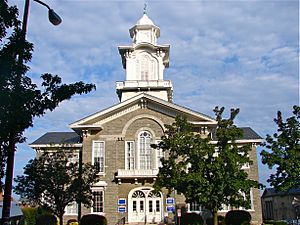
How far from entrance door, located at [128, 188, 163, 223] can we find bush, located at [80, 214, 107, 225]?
3422 millimetres

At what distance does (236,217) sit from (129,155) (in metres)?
10.9

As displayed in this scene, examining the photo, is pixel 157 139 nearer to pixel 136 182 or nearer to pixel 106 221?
pixel 136 182

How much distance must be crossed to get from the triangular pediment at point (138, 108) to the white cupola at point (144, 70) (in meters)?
5.10

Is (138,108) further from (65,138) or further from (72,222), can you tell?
(72,222)

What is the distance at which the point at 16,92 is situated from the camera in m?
→ 8.97

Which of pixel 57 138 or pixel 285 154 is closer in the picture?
pixel 285 154

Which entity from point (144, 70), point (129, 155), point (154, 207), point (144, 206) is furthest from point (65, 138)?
point (154, 207)

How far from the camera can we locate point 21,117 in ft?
29.1

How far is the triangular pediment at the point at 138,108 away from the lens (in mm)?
35438

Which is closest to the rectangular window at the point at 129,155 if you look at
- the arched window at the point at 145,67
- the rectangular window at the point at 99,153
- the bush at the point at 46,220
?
the rectangular window at the point at 99,153

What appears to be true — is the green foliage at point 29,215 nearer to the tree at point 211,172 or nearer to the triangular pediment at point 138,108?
the triangular pediment at point 138,108

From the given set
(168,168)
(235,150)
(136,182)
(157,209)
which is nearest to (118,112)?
(136,182)

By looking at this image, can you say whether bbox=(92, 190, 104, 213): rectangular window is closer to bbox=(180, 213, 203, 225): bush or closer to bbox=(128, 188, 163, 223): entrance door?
bbox=(128, 188, 163, 223): entrance door

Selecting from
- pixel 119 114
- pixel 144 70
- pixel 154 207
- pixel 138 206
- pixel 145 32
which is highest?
pixel 145 32
